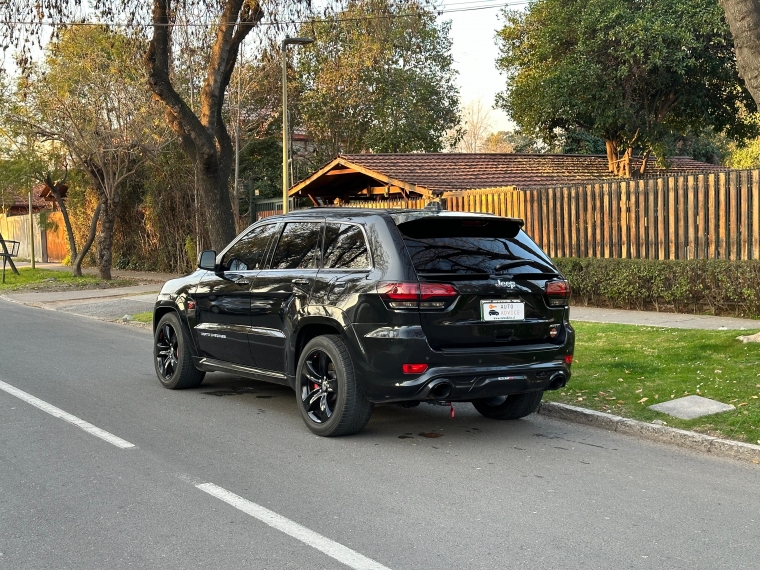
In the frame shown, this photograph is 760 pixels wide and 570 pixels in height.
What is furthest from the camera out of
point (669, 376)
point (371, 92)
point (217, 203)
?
point (371, 92)

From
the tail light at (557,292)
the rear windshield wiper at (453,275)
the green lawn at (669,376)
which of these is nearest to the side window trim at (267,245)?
the rear windshield wiper at (453,275)

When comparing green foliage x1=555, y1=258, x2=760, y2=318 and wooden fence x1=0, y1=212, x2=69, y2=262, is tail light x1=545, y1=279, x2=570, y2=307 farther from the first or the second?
wooden fence x1=0, y1=212, x2=69, y2=262

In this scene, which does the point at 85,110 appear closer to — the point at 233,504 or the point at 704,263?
the point at 704,263

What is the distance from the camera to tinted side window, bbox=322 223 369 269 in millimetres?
6945

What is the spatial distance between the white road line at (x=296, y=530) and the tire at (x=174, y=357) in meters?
3.56

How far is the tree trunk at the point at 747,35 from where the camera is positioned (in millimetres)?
9484

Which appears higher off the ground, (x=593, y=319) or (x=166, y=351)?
(x=166, y=351)

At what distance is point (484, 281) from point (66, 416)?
3.98 metres

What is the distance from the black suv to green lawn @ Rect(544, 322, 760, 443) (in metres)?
0.91

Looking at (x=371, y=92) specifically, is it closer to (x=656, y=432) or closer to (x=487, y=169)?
(x=487, y=169)

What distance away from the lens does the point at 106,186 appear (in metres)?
26.8

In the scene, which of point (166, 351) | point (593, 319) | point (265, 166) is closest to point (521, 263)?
point (166, 351)

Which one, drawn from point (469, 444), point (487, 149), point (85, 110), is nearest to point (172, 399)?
point (469, 444)

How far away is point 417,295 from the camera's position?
6418 millimetres
